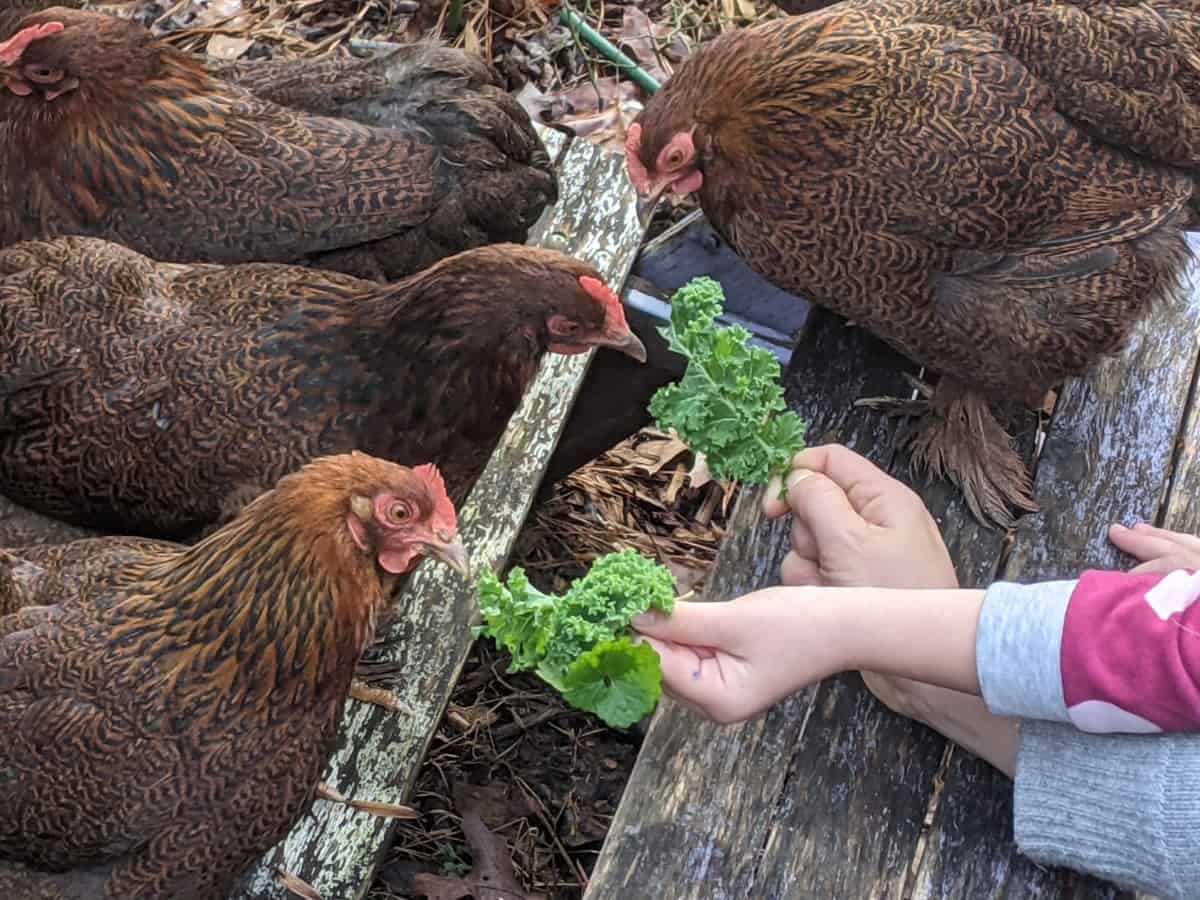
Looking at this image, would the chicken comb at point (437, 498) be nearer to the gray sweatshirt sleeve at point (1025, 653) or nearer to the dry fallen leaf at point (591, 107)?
the gray sweatshirt sleeve at point (1025, 653)

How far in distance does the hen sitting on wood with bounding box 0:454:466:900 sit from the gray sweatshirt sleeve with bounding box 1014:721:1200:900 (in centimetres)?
100

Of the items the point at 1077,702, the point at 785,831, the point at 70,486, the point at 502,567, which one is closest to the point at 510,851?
the point at 502,567

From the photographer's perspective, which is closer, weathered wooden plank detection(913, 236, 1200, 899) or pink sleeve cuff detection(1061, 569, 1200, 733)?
pink sleeve cuff detection(1061, 569, 1200, 733)

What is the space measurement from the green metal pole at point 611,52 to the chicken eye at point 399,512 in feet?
7.93

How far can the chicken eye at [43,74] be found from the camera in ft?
9.51

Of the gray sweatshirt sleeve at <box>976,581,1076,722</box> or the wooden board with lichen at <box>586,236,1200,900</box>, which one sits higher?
the gray sweatshirt sleeve at <box>976,581,1076,722</box>

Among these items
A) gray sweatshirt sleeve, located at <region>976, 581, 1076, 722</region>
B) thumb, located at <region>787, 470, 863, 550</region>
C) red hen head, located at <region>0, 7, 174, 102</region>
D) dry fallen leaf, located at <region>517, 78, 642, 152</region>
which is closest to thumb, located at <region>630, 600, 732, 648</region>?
thumb, located at <region>787, 470, 863, 550</region>

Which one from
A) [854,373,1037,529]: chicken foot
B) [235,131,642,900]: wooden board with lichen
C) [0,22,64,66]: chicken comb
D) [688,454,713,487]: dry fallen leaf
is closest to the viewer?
[854,373,1037,529]: chicken foot

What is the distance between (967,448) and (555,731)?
4.20ft

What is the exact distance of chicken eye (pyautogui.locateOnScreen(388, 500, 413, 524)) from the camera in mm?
2150

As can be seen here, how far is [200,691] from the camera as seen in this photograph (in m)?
2.17

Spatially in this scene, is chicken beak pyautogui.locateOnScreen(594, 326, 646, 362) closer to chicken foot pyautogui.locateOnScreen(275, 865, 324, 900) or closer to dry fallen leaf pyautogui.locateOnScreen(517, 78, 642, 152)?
chicken foot pyautogui.locateOnScreen(275, 865, 324, 900)

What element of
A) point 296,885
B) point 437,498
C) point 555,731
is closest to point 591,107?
point 555,731

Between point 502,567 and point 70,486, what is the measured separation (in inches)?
36.8
